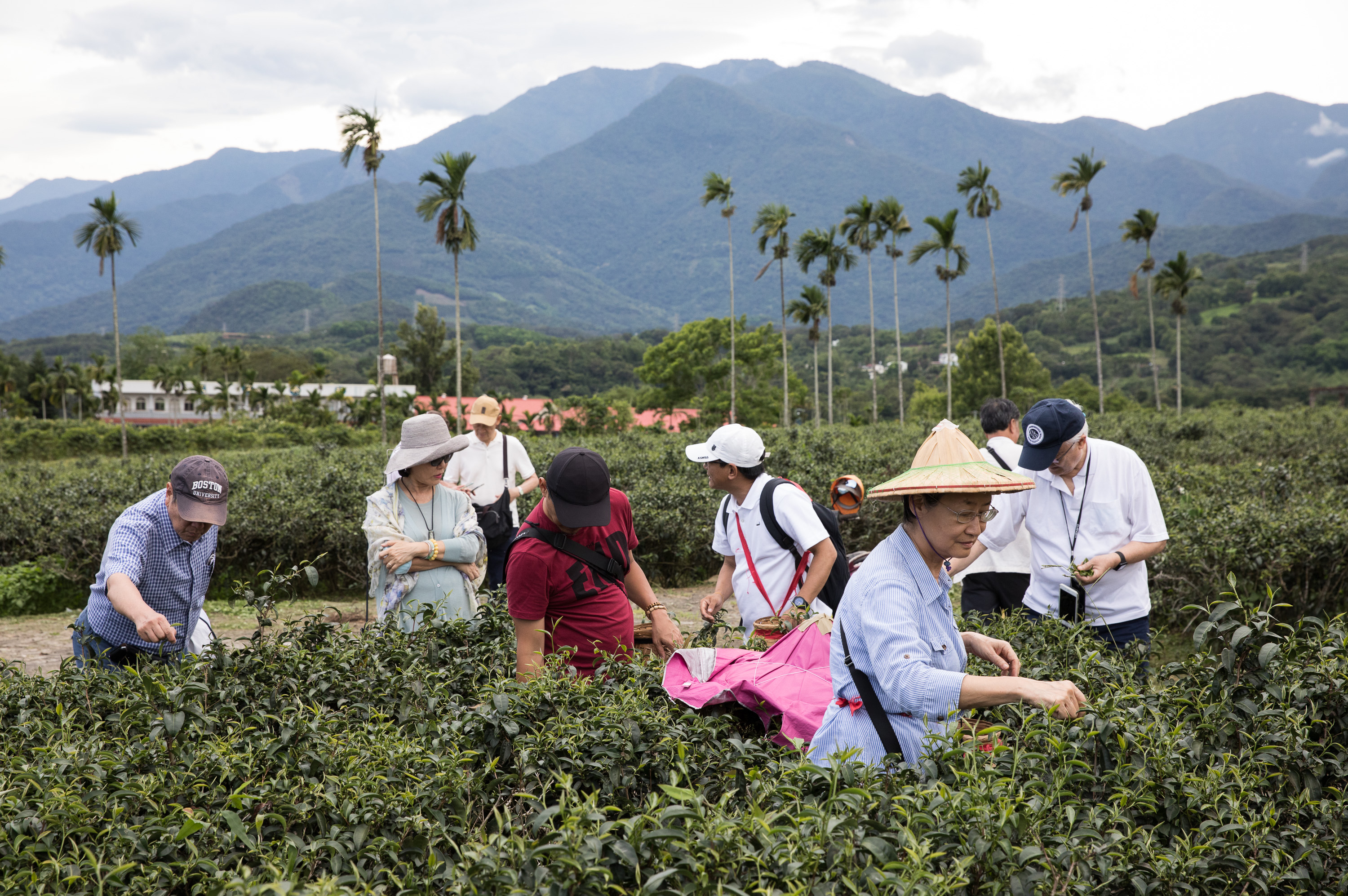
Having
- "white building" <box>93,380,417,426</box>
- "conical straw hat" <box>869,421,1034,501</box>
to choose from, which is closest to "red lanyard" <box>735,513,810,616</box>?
"conical straw hat" <box>869,421,1034,501</box>

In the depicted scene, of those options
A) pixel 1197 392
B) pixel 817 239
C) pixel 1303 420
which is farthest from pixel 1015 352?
pixel 1303 420

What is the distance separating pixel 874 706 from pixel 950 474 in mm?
617

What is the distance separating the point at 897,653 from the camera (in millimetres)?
2172

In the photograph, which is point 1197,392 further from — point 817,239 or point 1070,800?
point 1070,800

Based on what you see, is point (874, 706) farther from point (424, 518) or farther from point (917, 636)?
point (424, 518)

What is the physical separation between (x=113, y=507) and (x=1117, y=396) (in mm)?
63501

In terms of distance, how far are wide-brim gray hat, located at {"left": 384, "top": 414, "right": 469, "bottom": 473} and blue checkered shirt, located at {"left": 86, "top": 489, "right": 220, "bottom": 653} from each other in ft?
2.86

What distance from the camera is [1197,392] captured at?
234 feet

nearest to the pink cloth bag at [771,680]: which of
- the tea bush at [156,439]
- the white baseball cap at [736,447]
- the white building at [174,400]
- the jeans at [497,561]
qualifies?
the white baseball cap at [736,447]

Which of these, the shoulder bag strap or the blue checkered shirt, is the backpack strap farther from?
the blue checkered shirt

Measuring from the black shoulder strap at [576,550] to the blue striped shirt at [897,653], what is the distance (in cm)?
135

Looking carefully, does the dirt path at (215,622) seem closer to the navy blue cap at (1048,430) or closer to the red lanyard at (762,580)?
the red lanyard at (762,580)

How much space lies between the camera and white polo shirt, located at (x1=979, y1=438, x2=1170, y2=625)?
3938 millimetres

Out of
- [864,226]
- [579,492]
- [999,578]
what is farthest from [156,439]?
[579,492]
